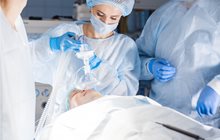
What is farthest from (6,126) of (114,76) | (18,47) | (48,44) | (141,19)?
(141,19)

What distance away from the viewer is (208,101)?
A: 57.6 inches

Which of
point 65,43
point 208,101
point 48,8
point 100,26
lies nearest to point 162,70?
point 208,101

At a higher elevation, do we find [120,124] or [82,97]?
[120,124]

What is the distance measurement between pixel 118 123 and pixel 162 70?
0.65 meters

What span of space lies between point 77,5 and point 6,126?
1.47m

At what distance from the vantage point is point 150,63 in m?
1.74

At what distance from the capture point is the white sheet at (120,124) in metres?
0.98

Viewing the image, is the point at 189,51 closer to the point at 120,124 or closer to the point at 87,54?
the point at 87,54

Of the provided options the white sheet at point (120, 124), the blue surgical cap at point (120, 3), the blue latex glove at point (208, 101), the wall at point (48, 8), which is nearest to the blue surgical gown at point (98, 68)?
the blue surgical cap at point (120, 3)

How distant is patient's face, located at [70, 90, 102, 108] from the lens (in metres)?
1.48

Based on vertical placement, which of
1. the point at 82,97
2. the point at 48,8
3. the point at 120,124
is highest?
the point at 120,124

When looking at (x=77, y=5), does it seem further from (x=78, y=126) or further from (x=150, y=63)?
(x=78, y=126)

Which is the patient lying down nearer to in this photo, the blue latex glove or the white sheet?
the white sheet

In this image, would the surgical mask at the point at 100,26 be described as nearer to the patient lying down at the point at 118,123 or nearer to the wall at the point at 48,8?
the patient lying down at the point at 118,123
